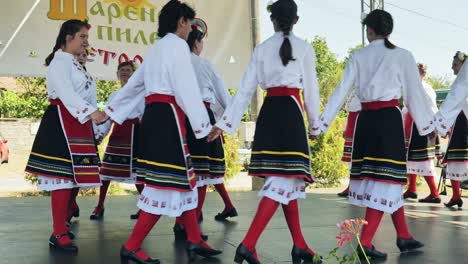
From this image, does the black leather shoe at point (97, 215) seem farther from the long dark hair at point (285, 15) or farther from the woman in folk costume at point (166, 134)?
the long dark hair at point (285, 15)

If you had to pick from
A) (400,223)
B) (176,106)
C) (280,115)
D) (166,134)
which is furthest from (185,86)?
(400,223)

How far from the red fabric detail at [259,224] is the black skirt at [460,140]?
3.12 meters

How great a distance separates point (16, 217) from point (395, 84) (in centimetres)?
328

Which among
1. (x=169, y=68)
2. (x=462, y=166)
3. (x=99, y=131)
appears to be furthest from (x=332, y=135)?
(x=169, y=68)

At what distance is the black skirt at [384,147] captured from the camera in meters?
3.79

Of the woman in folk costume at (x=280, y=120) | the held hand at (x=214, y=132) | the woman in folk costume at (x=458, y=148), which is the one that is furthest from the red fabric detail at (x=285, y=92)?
the woman in folk costume at (x=458, y=148)

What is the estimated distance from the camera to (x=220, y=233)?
4.58 meters

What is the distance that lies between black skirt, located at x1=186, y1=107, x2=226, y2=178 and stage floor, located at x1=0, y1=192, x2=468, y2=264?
0.42m

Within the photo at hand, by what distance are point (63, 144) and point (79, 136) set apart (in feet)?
0.36

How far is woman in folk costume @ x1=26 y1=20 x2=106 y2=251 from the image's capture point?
3867mm

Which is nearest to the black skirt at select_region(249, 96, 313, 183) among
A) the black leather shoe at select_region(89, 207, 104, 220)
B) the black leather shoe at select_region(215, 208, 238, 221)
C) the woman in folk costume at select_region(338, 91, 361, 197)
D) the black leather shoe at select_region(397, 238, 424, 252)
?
the black leather shoe at select_region(397, 238, 424, 252)

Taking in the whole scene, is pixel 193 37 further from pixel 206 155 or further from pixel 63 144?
pixel 63 144

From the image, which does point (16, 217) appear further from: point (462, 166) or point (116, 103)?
point (462, 166)

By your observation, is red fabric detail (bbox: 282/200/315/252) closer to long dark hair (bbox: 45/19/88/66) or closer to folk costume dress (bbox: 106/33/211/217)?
folk costume dress (bbox: 106/33/211/217)
